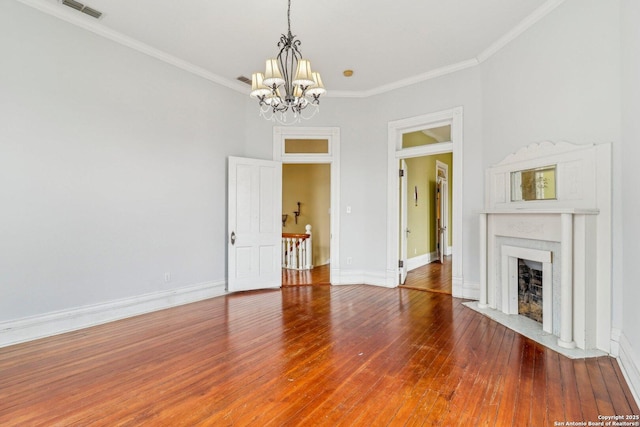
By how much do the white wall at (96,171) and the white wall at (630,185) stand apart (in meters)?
4.74

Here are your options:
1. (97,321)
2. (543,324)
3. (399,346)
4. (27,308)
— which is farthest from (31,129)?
(543,324)

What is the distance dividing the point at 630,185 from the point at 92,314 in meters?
5.27

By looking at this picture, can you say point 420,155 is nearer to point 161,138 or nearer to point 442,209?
point 161,138

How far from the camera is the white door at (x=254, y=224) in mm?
5129

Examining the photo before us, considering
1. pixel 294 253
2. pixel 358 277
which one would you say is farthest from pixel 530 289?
pixel 294 253

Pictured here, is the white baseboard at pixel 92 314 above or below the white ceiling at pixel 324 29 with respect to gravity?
below

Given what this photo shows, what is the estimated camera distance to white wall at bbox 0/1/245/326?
3.12 meters

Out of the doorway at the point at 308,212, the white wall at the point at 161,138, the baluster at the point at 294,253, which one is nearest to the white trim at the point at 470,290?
the white wall at the point at 161,138

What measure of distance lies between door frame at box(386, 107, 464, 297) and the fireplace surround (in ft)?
2.52

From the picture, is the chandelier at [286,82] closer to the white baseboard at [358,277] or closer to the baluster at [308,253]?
the white baseboard at [358,277]

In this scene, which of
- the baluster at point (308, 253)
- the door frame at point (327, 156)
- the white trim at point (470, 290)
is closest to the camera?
the white trim at point (470, 290)

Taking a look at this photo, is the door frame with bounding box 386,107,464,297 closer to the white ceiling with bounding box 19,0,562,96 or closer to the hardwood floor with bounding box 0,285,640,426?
the white ceiling with bounding box 19,0,562,96

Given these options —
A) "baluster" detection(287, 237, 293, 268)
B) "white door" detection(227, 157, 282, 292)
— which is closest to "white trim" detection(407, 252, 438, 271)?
"baluster" detection(287, 237, 293, 268)

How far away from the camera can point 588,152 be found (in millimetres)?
2980
